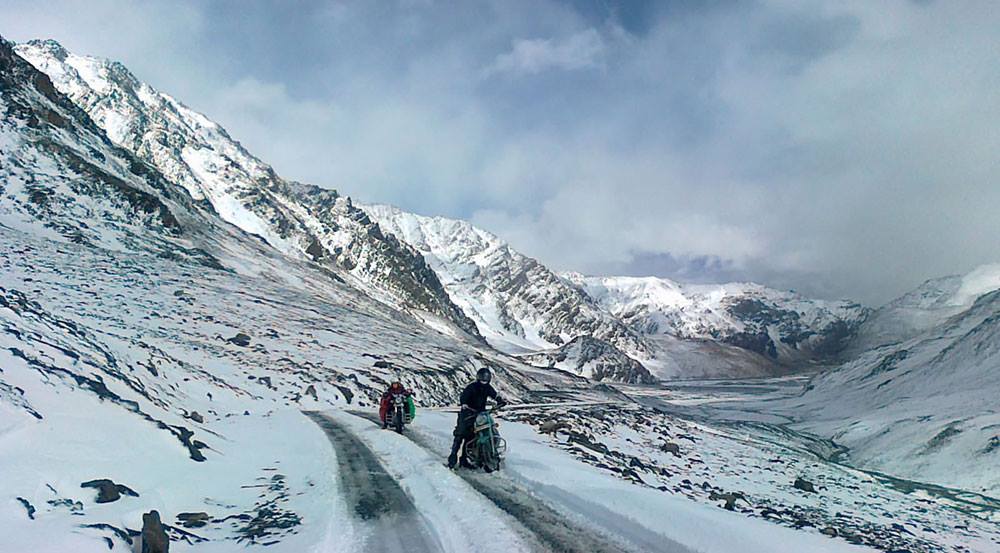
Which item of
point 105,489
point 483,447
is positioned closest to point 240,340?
point 483,447

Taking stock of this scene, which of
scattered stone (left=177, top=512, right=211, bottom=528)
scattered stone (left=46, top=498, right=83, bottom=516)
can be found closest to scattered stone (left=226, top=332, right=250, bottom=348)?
scattered stone (left=177, top=512, right=211, bottom=528)

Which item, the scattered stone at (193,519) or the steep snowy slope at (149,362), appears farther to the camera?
the scattered stone at (193,519)

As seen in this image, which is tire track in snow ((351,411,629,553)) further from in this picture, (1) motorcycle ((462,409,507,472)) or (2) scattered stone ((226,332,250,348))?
(2) scattered stone ((226,332,250,348))

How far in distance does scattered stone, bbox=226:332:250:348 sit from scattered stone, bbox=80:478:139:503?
36763mm

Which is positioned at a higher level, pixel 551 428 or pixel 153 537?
pixel 551 428

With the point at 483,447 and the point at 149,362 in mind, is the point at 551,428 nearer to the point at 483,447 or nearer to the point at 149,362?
the point at 483,447

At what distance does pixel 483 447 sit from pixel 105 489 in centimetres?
719

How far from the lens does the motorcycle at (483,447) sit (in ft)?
40.5

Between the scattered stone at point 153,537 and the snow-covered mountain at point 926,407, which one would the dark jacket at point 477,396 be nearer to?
the scattered stone at point 153,537

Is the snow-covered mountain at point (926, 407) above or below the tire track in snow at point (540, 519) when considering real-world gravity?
above

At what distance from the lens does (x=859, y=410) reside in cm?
11344

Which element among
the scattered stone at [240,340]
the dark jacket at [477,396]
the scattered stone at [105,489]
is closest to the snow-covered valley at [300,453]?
the scattered stone at [105,489]

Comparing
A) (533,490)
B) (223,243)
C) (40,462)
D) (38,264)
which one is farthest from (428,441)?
(223,243)

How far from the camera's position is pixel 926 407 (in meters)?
80.5
